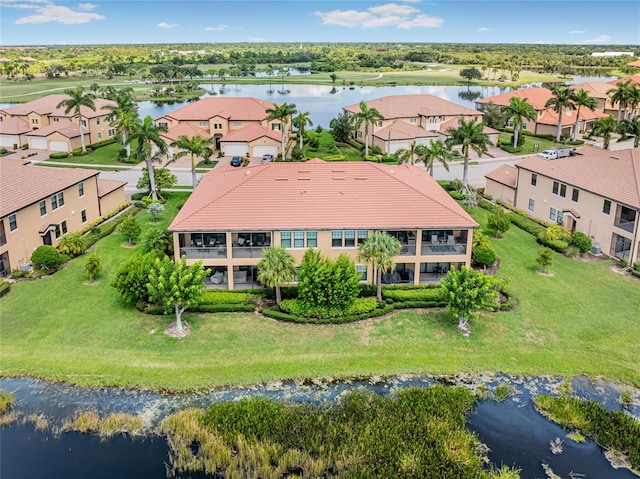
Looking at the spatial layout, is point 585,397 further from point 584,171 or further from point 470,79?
point 470,79

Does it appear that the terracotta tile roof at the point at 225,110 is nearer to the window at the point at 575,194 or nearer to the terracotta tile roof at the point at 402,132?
the terracotta tile roof at the point at 402,132

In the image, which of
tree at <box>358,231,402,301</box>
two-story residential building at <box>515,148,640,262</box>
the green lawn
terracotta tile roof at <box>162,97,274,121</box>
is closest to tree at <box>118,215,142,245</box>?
the green lawn

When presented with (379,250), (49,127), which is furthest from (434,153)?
(49,127)

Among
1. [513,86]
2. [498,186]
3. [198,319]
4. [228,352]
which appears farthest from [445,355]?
[513,86]

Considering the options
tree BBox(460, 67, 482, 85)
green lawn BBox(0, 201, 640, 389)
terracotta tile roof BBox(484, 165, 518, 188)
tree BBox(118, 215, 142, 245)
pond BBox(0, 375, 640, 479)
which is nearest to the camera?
pond BBox(0, 375, 640, 479)

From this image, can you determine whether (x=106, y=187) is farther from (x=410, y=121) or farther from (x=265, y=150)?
(x=410, y=121)

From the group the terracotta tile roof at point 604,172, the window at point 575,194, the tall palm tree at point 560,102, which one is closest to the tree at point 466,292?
the terracotta tile roof at point 604,172

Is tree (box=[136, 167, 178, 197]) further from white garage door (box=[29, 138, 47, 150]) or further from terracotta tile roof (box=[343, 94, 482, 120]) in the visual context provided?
terracotta tile roof (box=[343, 94, 482, 120])
